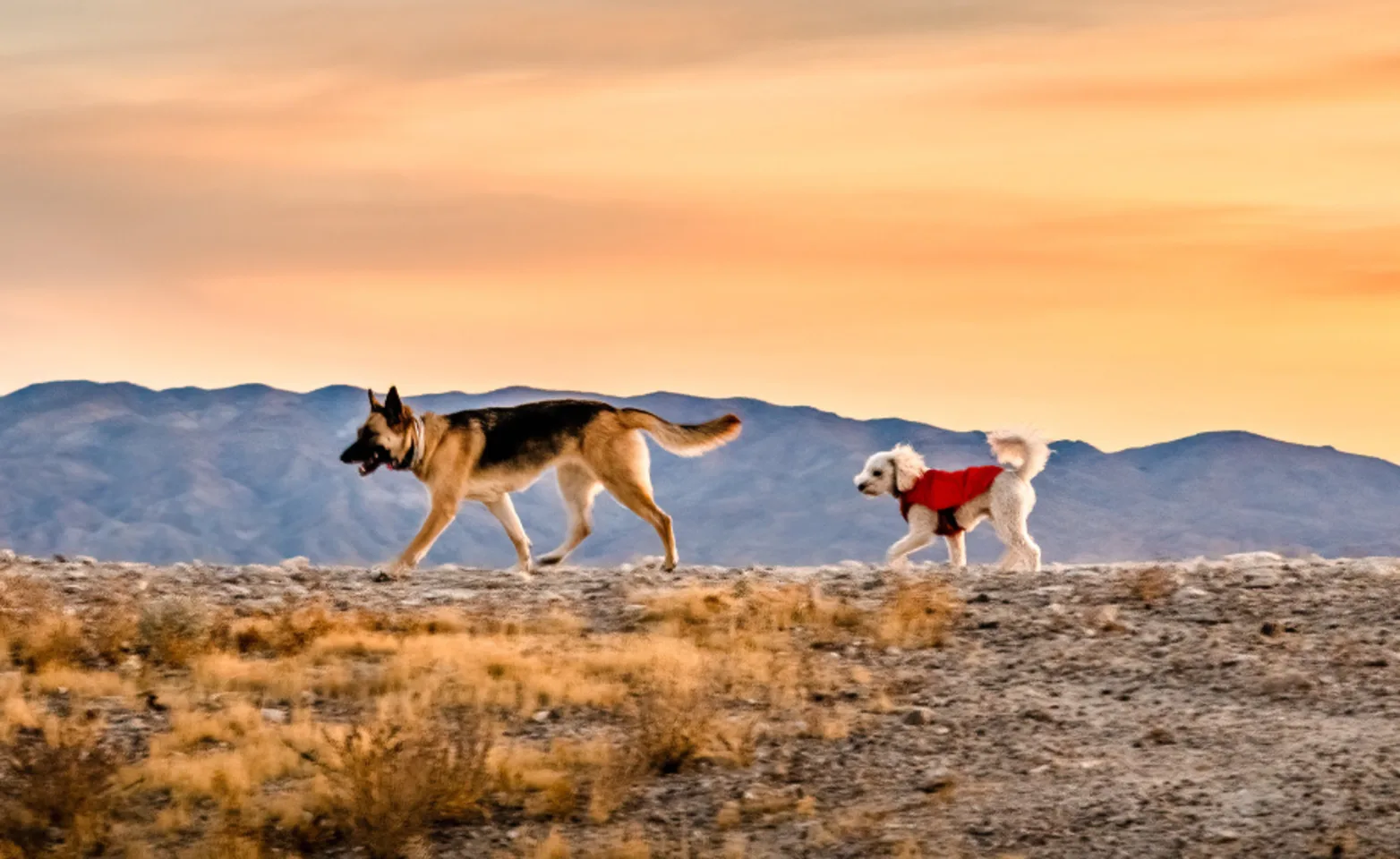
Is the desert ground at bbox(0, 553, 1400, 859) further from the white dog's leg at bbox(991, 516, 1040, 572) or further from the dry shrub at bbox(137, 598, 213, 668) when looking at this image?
the white dog's leg at bbox(991, 516, 1040, 572)

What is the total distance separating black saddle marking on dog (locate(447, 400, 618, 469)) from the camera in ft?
63.8

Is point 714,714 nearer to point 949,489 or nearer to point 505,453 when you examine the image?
point 505,453

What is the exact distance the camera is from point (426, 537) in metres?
19.0

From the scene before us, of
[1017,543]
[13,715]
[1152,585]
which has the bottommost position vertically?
[13,715]

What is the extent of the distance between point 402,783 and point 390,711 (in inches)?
97.2

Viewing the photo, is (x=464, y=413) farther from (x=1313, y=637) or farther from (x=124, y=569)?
(x=1313, y=637)

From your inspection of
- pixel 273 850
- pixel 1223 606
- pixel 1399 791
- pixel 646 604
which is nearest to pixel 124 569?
pixel 646 604

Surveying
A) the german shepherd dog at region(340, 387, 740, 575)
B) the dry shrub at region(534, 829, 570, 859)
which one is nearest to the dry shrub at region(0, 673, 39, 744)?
the dry shrub at region(534, 829, 570, 859)

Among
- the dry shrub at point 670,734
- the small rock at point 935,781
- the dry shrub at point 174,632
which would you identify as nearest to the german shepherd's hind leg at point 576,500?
the dry shrub at point 174,632

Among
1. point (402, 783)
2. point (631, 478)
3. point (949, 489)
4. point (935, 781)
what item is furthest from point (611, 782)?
point (949, 489)

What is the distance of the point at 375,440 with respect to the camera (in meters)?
19.1

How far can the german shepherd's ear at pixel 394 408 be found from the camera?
62.6ft

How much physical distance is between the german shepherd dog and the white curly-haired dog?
2.55 meters

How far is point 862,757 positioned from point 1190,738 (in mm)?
2178
